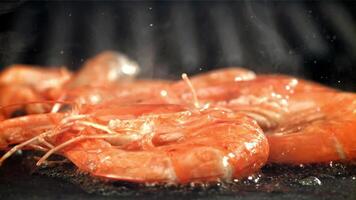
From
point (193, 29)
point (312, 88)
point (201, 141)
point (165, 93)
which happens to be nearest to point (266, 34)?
point (193, 29)

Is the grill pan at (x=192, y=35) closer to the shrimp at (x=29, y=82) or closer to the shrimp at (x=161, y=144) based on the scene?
the shrimp at (x=29, y=82)

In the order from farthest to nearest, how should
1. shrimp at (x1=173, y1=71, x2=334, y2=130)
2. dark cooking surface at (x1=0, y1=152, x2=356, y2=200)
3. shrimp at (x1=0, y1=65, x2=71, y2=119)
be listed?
shrimp at (x1=0, y1=65, x2=71, y2=119)
shrimp at (x1=173, y1=71, x2=334, y2=130)
dark cooking surface at (x1=0, y1=152, x2=356, y2=200)

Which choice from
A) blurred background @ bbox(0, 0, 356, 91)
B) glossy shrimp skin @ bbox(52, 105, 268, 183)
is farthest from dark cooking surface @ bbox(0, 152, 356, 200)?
blurred background @ bbox(0, 0, 356, 91)

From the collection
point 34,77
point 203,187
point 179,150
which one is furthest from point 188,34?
point 203,187

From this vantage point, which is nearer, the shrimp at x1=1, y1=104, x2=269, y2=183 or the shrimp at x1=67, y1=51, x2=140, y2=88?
the shrimp at x1=1, y1=104, x2=269, y2=183

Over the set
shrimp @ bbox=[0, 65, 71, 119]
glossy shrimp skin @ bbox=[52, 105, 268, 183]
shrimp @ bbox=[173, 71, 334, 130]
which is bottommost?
glossy shrimp skin @ bbox=[52, 105, 268, 183]

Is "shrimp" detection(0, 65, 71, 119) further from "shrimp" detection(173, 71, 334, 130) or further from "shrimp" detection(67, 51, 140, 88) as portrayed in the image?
"shrimp" detection(173, 71, 334, 130)
